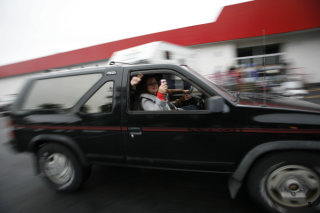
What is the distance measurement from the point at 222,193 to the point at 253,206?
402mm

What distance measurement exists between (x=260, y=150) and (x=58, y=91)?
2.78m

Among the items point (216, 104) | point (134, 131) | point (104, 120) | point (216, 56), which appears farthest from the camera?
point (216, 56)

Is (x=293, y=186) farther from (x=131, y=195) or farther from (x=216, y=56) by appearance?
(x=216, y=56)

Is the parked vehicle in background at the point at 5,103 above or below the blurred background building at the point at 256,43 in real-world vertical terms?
below

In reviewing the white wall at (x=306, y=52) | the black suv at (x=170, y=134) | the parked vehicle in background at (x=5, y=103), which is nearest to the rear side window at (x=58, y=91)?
the black suv at (x=170, y=134)

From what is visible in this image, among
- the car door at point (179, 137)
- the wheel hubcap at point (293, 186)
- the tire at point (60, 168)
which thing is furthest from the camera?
the tire at point (60, 168)

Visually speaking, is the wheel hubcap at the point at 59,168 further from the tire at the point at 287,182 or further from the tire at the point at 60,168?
the tire at the point at 287,182

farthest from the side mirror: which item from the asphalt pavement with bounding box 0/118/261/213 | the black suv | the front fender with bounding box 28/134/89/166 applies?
the front fender with bounding box 28/134/89/166

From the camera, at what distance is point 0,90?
26.8 metres

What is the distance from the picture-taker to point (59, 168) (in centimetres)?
293

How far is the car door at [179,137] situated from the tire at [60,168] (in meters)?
0.97

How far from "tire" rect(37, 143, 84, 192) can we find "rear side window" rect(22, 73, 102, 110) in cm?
65

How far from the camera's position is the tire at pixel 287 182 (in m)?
1.95

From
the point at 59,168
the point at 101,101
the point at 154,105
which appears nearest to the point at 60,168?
the point at 59,168
